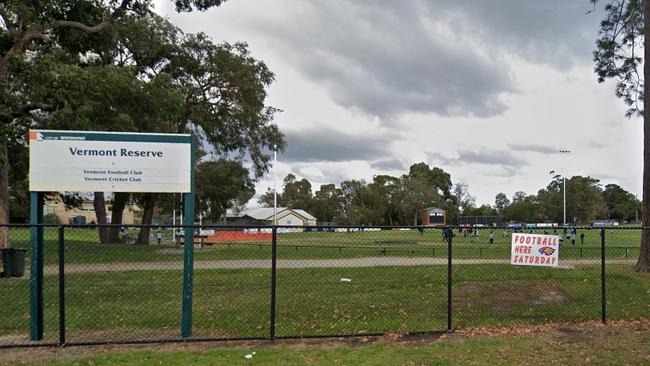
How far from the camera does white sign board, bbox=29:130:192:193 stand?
24.5 feet

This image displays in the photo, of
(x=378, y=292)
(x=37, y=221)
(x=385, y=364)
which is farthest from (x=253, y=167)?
(x=385, y=364)

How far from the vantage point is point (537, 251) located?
31.2 ft

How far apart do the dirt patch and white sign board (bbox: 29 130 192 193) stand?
5.97 m

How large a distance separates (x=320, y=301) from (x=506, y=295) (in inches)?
159

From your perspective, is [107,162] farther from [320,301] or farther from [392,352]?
[320,301]

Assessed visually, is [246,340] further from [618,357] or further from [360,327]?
[618,357]

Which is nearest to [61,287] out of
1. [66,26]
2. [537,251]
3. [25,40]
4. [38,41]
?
[537,251]

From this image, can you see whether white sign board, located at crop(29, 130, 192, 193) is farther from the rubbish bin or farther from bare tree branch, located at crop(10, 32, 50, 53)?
bare tree branch, located at crop(10, 32, 50, 53)

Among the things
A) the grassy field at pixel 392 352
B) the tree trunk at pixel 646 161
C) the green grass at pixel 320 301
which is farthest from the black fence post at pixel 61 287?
the tree trunk at pixel 646 161

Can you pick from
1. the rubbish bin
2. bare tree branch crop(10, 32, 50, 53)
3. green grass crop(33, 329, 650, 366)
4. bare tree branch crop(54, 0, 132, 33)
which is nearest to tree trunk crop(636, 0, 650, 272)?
green grass crop(33, 329, 650, 366)

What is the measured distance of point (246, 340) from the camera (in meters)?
7.37

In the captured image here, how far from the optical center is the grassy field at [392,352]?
6.37m

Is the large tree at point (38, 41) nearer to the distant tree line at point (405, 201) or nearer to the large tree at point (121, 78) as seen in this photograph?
the large tree at point (121, 78)

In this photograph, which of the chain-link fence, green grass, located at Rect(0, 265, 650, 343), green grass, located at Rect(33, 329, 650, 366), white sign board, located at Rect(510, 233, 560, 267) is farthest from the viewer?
white sign board, located at Rect(510, 233, 560, 267)
